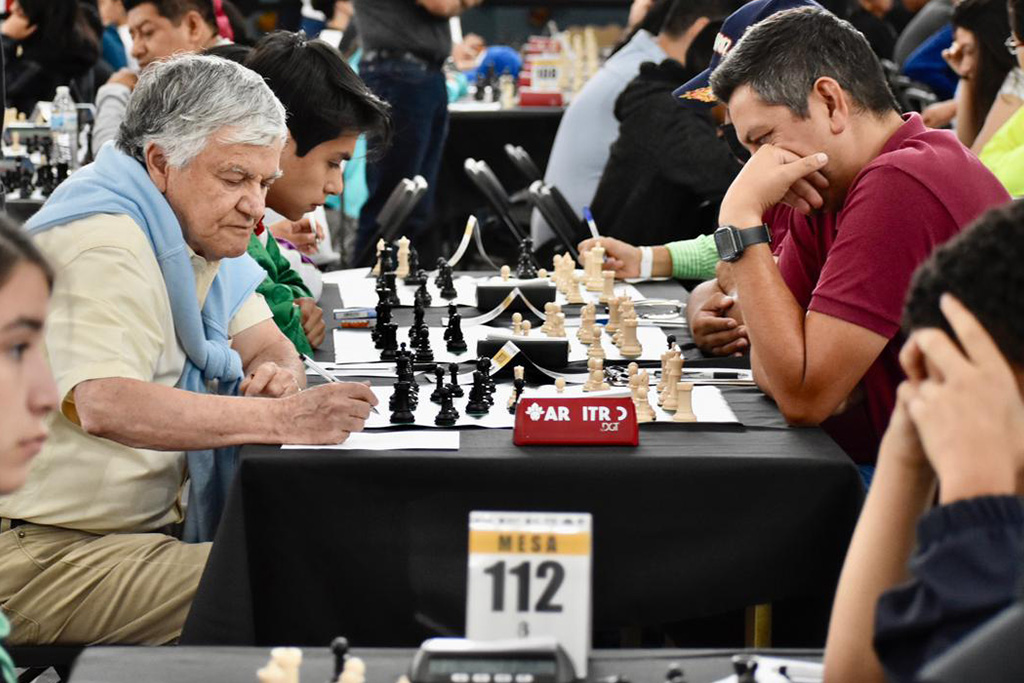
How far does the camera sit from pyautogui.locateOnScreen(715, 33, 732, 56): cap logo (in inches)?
120

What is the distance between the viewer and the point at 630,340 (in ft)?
10.3

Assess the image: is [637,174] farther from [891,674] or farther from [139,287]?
[891,674]

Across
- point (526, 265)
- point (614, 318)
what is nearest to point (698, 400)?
point (614, 318)

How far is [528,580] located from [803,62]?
4.83 feet

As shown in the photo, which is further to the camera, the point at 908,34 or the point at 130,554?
the point at 908,34

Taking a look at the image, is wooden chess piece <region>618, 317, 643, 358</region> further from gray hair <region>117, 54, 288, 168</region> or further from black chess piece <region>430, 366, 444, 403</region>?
gray hair <region>117, 54, 288, 168</region>

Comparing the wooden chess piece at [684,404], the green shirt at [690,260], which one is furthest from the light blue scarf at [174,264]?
the green shirt at [690,260]

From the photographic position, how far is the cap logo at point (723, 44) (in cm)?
305

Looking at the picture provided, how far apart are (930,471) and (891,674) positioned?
10.1 inches

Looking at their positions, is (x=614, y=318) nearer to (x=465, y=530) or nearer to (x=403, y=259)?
Answer: (x=403, y=259)

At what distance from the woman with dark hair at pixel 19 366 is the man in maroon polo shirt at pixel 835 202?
1.45 metres

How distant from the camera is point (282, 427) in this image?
2355mm

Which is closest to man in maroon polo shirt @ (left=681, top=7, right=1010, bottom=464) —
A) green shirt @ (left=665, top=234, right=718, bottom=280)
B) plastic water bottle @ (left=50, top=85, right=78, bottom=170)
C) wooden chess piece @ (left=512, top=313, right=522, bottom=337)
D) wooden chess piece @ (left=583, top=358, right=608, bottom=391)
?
wooden chess piece @ (left=583, top=358, right=608, bottom=391)

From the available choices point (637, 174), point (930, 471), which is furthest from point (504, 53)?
point (930, 471)
